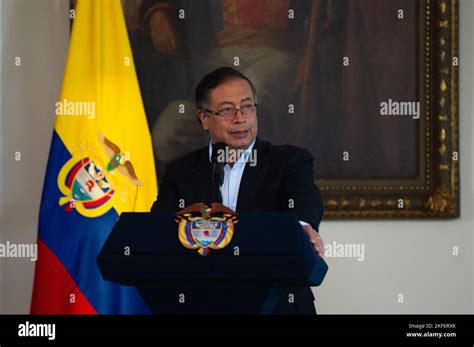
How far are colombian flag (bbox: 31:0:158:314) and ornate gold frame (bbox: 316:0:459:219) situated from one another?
120 cm

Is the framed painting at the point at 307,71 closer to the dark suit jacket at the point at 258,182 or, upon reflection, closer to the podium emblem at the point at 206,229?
the dark suit jacket at the point at 258,182

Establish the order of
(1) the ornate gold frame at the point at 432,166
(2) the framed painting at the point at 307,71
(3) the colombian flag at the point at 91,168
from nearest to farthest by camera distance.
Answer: (3) the colombian flag at the point at 91,168
(1) the ornate gold frame at the point at 432,166
(2) the framed painting at the point at 307,71

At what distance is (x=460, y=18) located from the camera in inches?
203

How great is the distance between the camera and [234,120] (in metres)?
3.37

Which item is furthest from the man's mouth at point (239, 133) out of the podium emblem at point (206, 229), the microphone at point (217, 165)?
the podium emblem at point (206, 229)

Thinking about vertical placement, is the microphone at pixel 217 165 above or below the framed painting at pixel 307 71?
below

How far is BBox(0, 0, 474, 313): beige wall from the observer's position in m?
5.14

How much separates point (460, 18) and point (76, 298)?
2838 mm

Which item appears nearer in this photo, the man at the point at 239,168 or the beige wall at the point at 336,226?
the man at the point at 239,168

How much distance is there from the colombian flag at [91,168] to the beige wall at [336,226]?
1.17 feet

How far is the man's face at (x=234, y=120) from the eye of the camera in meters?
3.34

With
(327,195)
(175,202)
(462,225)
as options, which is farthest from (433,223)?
(175,202)

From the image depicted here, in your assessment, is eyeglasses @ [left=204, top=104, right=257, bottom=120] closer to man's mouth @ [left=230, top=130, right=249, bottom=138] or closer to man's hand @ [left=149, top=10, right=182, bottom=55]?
man's mouth @ [left=230, top=130, right=249, bottom=138]

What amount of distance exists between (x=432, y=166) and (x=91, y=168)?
206 centimetres
